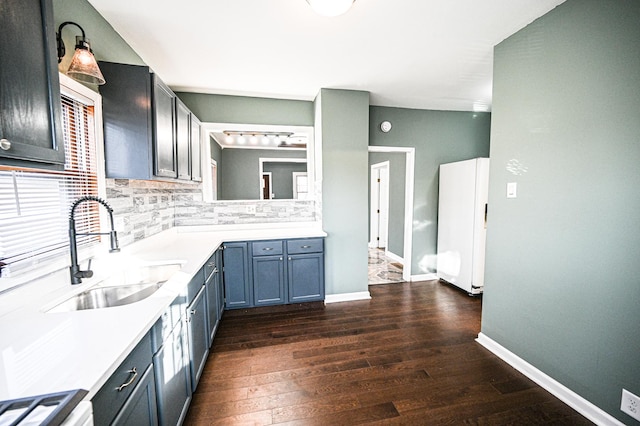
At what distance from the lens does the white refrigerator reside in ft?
10.5

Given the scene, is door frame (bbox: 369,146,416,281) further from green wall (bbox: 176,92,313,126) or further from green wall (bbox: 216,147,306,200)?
green wall (bbox: 216,147,306,200)

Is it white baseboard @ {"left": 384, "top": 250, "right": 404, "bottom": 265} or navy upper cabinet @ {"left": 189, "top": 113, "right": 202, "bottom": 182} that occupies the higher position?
navy upper cabinet @ {"left": 189, "top": 113, "right": 202, "bottom": 182}

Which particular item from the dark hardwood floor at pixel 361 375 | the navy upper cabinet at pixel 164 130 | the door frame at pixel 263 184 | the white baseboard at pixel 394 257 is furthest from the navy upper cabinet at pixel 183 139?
the white baseboard at pixel 394 257

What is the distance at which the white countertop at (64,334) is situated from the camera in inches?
28.2

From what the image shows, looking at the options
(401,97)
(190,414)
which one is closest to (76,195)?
(190,414)

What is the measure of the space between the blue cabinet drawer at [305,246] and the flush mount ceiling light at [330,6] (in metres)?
2.11

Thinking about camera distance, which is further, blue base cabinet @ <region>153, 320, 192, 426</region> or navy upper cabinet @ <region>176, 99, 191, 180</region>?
navy upper cabinet @ <region>176, 99, 191, 180</region>

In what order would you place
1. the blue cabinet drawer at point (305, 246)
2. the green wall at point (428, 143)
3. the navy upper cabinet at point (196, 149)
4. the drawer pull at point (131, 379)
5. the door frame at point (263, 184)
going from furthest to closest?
the green wall at point (428, 143) → the door frame at point (263, 184) → the blue cabinet drawer at point (305, 246) → the navy upper cabinet at point (196, 149) → the drawer pull at point (131, 379)

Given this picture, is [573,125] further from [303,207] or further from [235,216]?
[235,216]

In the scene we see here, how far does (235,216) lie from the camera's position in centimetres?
337

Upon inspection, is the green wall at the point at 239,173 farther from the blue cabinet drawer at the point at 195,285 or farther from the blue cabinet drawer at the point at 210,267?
the blue cabinet drawer at the point at 195,285

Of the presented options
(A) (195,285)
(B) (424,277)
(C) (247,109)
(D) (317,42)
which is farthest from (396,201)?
(A) (195,285)

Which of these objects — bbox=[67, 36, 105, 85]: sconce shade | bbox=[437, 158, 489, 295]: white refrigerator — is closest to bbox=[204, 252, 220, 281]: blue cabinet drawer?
bbox=[67, 36, 105, 85]: sconce shade

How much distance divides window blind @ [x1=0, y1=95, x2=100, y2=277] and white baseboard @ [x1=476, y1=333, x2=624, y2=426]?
3132 millimetres
